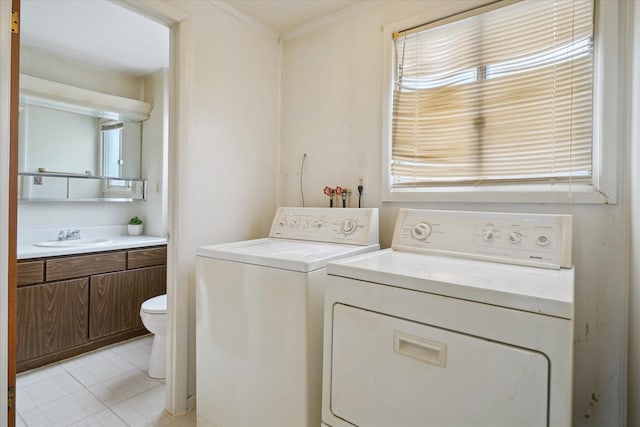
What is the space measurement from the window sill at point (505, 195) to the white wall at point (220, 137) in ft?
3.03

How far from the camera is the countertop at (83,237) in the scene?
7.37ft

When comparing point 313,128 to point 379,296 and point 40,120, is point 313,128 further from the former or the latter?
point 40,120

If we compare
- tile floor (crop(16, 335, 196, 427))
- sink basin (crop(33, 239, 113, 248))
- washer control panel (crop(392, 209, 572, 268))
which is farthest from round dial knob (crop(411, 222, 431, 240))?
sink basin (crop(33, 239, 113, 248))

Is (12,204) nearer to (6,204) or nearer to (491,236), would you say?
(6,204)

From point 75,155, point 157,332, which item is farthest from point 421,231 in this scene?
point 75,155

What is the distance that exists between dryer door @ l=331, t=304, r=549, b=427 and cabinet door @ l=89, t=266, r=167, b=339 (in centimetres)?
224

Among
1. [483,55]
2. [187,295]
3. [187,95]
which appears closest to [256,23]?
[187,95]

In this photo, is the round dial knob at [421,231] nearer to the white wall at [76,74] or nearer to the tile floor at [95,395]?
the tile floor at [95,395]

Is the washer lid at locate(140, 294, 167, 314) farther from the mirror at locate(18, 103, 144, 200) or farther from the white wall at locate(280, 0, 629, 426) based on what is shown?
the mirror at locate(18, 103, 144, 200)

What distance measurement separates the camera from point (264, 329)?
132cm

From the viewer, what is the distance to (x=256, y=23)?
7.13 feet

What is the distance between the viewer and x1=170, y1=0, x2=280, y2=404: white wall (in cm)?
177

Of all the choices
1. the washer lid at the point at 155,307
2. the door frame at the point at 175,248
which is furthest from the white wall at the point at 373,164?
the washer lid at the point at 155,307

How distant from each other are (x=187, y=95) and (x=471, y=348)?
178 centimetres
